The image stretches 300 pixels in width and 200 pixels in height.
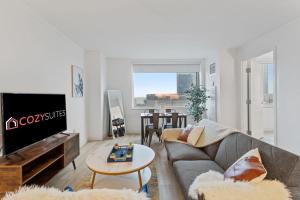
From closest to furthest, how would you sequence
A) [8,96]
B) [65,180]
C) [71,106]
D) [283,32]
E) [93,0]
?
[8,96]
[93,0]
[65,180]
[283,32]
[71,106]

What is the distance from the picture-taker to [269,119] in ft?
19.7

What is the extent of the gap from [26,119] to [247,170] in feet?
7.47

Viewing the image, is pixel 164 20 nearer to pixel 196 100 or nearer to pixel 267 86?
pixel 196 100

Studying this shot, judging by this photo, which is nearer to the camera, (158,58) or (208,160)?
(208,160)

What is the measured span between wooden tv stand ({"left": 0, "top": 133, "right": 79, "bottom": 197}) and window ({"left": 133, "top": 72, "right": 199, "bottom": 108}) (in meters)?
3.50

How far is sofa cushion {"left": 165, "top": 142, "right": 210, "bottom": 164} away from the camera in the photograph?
262 cm

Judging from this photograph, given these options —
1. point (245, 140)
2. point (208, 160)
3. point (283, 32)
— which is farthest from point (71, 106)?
point (283, 32)

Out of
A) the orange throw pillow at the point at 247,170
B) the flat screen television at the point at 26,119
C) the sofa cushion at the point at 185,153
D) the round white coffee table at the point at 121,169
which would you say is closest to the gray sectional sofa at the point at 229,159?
the sofa cushion at the point at 185,153

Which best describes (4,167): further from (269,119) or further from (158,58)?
(269,119)

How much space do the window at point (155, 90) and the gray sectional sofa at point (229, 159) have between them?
10.3ft

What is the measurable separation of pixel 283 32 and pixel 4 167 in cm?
438

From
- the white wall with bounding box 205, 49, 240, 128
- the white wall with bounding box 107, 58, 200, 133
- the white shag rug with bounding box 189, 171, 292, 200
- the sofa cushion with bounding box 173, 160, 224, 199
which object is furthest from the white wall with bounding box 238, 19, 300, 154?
the white wall with bounding box 107, 58, 200, 133

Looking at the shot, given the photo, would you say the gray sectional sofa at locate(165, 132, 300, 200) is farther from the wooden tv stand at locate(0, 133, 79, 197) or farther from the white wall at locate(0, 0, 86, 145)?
the white wall at locate(0, 0, 86, 145)

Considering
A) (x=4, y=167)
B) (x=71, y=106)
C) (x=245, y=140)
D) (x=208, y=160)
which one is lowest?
(x=208, y=160)
